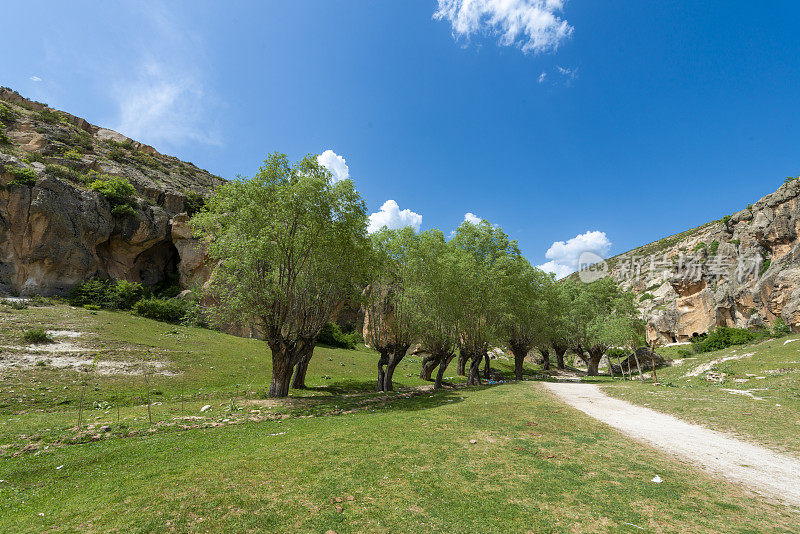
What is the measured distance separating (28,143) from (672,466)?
91.1m

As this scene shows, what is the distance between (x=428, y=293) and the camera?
2648 centimetres

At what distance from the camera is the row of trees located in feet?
66.3

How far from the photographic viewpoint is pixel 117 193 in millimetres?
49406

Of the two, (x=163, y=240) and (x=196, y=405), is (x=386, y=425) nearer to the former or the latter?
(x=196, y=405)

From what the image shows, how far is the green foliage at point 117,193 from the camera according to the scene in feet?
158

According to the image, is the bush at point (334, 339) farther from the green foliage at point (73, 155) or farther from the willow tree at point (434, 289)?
the green foliage at point (73, 155)

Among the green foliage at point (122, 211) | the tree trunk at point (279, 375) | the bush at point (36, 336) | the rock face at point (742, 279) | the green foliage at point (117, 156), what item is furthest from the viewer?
the green foliage at point (117, 156)

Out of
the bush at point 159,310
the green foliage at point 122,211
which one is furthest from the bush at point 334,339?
the green foliage at point 122,211

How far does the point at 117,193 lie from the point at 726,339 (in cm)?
9688

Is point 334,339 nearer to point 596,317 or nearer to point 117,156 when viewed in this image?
point 596,317

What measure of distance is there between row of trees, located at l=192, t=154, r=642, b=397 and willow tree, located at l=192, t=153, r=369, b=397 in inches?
2.8

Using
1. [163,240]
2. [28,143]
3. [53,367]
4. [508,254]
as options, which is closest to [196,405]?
[53,367]

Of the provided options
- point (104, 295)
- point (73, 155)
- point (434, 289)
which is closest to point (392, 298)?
point (434, 289)

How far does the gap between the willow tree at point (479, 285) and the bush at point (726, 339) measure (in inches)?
1536
